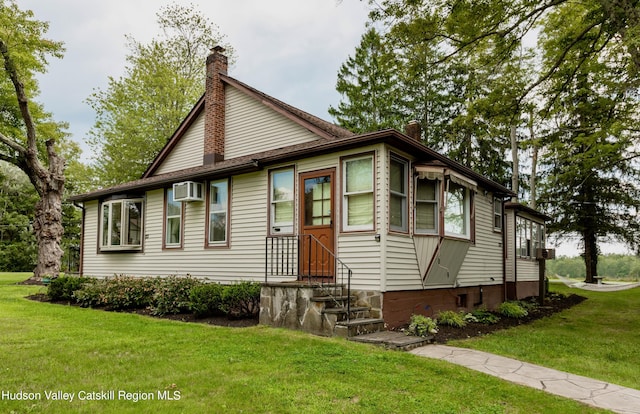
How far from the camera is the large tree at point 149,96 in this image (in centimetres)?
2264

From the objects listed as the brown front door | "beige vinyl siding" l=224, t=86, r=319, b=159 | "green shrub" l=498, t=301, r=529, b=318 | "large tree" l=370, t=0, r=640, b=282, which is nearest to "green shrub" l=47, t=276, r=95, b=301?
"beige vinyl siding" l=224, t=86, r=319, b=159

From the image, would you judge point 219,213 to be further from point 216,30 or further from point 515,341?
point 216,30

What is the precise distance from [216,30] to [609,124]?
21.0m

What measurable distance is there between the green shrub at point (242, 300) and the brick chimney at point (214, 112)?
192 inches

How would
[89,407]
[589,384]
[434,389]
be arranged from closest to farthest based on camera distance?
1. [89,407]
2. [434,389]
3. [589,384]

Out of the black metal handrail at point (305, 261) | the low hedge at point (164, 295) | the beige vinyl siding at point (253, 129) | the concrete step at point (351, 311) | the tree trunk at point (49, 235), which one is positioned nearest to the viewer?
the concrete step at point (351, 311)

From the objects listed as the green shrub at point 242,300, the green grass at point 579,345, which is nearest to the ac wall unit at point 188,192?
the green shrub at point 242,300

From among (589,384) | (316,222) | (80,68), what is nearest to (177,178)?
(316,222)

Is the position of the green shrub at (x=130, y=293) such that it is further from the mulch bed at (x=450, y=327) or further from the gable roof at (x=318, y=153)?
the gable roof at (x=318, y=153)

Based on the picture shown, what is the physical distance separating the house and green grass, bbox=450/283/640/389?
1529 mm

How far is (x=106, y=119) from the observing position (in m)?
23.8

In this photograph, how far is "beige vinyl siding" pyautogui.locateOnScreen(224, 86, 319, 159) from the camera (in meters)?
10.6

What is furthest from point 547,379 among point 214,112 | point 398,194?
point 214,112

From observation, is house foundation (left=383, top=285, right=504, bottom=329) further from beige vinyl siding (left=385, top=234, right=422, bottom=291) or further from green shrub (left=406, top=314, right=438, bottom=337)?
green shrub (left=406, top=314, right=438, bottom=337)
